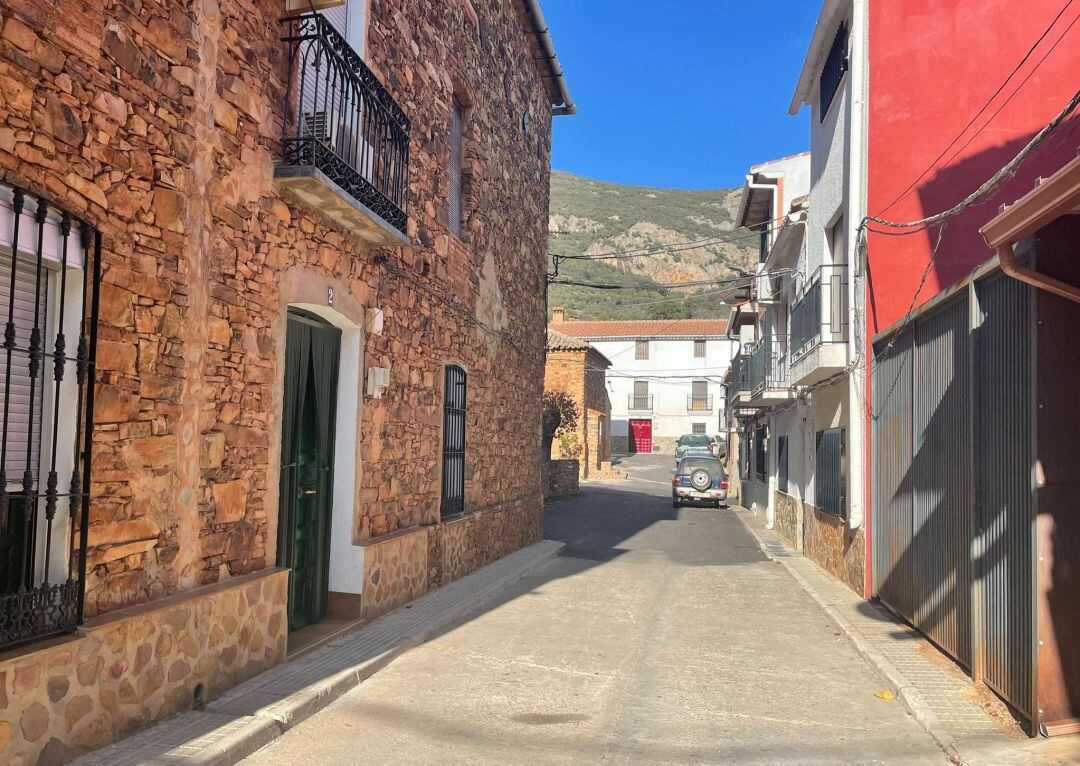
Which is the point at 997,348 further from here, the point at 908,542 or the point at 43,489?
the point at 43,489

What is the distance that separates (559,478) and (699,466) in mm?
4575

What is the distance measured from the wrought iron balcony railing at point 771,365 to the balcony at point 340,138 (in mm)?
10228

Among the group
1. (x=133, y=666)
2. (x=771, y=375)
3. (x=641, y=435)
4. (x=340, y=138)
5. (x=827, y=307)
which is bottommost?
(x=133, y=666)

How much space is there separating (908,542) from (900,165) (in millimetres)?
4874

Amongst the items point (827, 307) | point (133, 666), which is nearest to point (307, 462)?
point (133, 666)

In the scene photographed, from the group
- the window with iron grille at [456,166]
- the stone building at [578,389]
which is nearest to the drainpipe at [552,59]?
the window with iron grille at [456,166]

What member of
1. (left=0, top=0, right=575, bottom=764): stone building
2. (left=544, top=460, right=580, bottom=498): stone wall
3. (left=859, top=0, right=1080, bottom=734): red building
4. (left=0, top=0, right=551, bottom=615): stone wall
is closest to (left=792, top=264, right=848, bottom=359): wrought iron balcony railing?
(left=859, top=0, right=1080, bottom=734): red building

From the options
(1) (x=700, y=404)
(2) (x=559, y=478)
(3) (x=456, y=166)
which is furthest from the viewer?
(1) (x=700, y=404)

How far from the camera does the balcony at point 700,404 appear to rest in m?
55.1

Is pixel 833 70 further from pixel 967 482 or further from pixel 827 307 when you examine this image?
pixel 967 482

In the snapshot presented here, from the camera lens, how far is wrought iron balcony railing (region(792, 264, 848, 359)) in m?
11.1

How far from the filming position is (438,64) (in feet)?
31.8

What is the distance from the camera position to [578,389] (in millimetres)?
35250

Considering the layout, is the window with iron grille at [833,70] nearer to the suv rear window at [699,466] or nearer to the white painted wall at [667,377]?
the suv rear window at [699,466]
